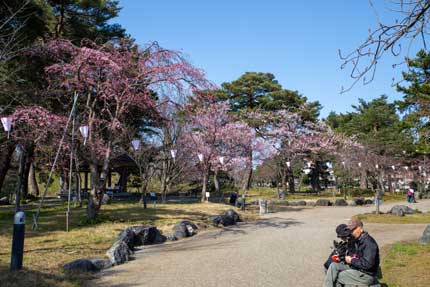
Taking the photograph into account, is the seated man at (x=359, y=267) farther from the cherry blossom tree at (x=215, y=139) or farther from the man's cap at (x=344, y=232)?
the cherry blossom tree at (x=215, y=139)

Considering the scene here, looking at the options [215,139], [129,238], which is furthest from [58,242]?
[215,139]

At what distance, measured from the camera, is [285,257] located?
7.96 metres

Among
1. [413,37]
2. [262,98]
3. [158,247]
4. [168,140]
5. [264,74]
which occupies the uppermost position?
[264,74]

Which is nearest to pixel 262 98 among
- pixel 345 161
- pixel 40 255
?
pixel 345 161

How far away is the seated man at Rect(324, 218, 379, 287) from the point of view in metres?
4.57

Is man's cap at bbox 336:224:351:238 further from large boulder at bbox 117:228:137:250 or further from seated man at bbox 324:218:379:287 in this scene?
large boulder at bbox 117:228:137:250

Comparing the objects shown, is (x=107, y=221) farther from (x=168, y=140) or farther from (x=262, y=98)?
(x=262, y=98)

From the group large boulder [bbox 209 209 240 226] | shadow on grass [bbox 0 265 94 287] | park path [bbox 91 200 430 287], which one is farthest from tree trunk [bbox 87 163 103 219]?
shadow on grass [bbox 0 265 94 287]

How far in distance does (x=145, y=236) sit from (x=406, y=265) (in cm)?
573

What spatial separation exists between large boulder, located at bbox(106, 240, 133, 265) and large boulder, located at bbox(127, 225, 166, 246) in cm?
170

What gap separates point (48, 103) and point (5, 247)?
747 centimetres

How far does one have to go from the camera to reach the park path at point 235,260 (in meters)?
5.98

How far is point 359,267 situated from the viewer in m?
4.59

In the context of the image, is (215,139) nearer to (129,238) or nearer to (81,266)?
(129,238)
